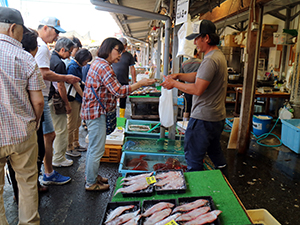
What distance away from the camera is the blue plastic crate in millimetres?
5043

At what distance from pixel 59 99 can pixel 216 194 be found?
283cm

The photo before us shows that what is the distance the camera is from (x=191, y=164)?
2932mm

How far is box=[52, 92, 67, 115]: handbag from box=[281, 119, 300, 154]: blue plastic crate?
4.90m

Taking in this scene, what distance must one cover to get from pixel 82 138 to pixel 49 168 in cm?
235

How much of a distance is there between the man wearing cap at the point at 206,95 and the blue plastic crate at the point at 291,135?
3169 mm

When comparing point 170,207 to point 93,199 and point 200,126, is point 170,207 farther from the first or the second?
point 93,199

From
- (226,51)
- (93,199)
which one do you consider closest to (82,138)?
(93,199)

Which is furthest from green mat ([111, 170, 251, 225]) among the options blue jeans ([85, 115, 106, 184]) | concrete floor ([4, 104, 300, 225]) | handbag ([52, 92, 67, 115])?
handbag ([52, 92, 67, 115])

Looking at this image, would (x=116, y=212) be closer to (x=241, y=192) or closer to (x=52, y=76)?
(x=52, y=76)

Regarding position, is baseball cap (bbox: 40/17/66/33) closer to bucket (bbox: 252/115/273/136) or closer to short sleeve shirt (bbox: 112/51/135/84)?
short sleeve shirt (bbox: 112/51/135/84)

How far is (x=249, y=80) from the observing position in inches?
193

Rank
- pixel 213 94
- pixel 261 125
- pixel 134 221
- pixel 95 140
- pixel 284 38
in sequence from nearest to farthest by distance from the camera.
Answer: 1. pixel 134 221
2. pixel 213 94
3. pixel 95 140
4. pixel 261 125
5. pixel 284 38

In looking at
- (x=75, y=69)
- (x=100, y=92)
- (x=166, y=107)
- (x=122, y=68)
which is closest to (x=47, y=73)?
(x=100, y=92)

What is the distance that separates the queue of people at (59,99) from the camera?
2061mm
